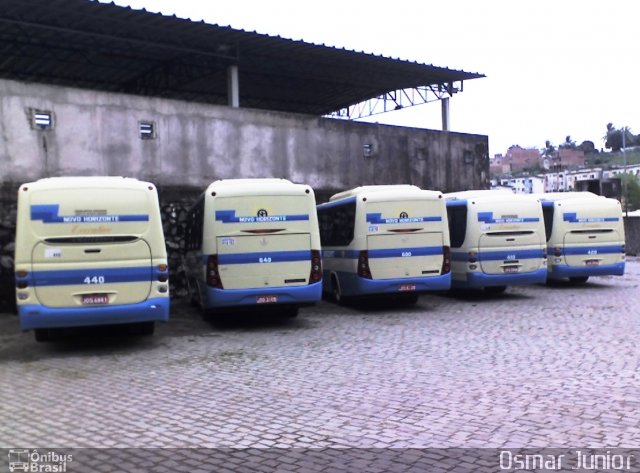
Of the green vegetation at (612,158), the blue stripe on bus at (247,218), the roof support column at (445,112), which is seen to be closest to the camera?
the blue stripe on bus at (247,218)

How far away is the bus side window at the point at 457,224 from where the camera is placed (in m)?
15.7

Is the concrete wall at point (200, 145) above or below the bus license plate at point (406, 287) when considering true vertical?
above

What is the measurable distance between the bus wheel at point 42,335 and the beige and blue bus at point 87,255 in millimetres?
1193

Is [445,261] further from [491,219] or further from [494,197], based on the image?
[494,197]

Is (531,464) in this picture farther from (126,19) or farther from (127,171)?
(126,19)

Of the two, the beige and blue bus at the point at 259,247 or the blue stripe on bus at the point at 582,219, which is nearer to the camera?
the beige and blue bus at the point at 259,247

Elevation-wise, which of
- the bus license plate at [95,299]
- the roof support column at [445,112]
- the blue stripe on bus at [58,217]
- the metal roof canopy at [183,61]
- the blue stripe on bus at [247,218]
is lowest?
the bus license plate at [95,299]

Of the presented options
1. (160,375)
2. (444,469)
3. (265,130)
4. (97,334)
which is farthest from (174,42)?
(444,469)

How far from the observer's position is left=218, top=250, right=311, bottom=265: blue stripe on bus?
37.6 ft

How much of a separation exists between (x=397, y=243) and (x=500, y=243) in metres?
3.28

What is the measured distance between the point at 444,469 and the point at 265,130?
14.2 metres

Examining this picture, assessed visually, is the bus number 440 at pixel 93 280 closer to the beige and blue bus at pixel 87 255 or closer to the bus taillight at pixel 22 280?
the beige and blue bus at pixel 87 255

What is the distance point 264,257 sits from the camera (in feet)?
37.9

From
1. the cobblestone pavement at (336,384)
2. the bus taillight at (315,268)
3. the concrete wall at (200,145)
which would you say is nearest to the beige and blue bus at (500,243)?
the cobblestone pavement at (336,384)
